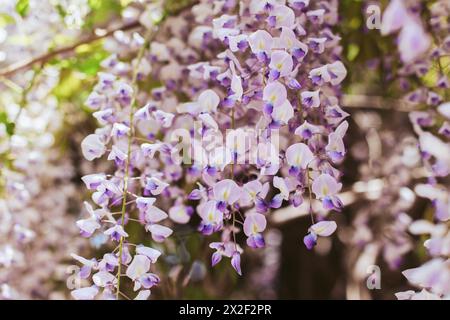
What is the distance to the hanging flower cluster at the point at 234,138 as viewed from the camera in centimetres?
92

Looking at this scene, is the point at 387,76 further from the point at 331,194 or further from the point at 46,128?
the point at 46,128

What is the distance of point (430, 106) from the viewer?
4.43 ft

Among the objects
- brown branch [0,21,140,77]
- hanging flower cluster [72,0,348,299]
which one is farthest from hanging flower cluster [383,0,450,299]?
brown branch [0,21,140,77]

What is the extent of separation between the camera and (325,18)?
1213mm

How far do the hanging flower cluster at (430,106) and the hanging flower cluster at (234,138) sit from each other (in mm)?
164

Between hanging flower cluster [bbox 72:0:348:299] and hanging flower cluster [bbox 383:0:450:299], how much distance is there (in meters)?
0.16

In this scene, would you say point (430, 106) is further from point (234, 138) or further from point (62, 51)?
point (62, 51)

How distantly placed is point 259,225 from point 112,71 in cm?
56

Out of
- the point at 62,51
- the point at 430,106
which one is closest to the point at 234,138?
the point at 430,106

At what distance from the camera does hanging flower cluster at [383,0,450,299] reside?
1.84 ft

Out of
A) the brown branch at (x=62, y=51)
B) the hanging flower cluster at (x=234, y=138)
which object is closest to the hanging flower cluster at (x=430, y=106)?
the hanging flower cluster at (x=234, y=138)

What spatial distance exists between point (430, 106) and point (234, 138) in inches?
25.4

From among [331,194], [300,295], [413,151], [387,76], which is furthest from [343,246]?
[331,194]

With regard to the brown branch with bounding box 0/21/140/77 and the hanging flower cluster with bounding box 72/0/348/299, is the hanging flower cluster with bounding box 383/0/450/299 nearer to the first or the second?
the hanging flower cluster with bounding box 72/0/348/299
